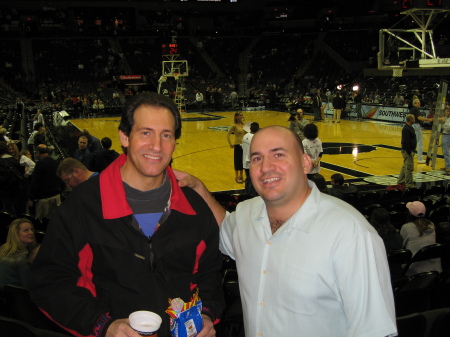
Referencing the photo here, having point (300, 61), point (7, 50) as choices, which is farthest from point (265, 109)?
point (7, 50)

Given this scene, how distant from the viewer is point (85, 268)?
6.65 ft

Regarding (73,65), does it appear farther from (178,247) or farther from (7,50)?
(178,247)

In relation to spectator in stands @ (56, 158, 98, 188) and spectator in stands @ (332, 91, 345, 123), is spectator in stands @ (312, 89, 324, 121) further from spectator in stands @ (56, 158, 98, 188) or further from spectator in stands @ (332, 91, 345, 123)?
spectator in stands @ (56, 158, 98, 188)

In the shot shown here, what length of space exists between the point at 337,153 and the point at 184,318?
1273 cm

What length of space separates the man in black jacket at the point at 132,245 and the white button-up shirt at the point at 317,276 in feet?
0.79

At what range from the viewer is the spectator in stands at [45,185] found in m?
6.93

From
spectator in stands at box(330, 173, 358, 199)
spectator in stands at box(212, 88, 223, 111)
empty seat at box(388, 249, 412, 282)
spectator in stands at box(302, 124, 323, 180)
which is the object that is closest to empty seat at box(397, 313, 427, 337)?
empty seat at box(388, 249, 412, 282)

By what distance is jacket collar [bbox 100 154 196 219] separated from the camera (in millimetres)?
2004

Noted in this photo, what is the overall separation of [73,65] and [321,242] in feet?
118

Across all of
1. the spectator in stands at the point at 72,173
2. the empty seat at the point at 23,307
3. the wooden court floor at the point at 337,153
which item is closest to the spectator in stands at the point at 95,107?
the wooden court floor at the point at 337,153

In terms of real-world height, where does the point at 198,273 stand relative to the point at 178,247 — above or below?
below

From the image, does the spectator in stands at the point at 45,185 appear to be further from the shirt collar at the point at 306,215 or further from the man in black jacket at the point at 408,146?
the man in black jacket at the point at 408,146

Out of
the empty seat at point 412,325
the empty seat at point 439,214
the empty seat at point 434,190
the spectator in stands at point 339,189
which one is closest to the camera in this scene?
the empty seat at point 412,325

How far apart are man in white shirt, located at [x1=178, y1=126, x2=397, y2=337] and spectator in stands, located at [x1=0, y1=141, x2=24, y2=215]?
246 inches
